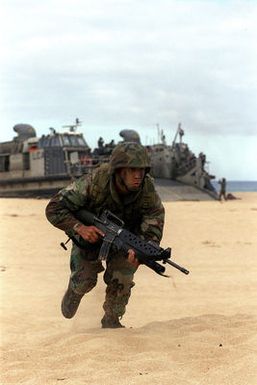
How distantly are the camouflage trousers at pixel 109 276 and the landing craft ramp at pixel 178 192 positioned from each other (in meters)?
18.9

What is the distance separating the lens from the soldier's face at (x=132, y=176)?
3783 mm

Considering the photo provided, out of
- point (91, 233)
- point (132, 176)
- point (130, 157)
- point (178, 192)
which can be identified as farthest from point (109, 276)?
point (178, 192)

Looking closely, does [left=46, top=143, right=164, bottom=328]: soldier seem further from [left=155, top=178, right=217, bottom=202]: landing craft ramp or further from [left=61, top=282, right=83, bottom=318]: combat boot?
[left=155, top=178, right=217, bottom=202]: landing craft ramp

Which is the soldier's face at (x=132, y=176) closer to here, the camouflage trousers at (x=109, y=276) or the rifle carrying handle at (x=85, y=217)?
the rifle carrying handle at (x=85, y=217)

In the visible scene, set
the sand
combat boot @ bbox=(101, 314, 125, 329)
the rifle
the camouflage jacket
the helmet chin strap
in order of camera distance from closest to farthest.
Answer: the sand → the rifle → the helmet chin strap → the camouflage jacket → combat boot @ bbox=(101, 314, 125, 329)

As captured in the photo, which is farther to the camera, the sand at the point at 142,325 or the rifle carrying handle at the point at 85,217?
the rifle carrying handle at the point at 85,217

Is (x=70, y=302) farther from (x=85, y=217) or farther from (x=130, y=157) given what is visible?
(x=130, y=157)

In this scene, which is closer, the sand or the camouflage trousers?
the sand

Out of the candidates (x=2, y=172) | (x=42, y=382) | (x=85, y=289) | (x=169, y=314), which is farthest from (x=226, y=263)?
(x=2, y=172)

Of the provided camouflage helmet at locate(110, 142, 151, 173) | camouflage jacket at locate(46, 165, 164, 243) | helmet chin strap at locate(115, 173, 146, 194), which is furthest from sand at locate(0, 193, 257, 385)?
camouflage helmet at locate(110, 142, 151, 173)

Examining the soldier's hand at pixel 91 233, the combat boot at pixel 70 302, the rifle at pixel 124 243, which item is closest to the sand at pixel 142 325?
the combat boot at pixel 70 302

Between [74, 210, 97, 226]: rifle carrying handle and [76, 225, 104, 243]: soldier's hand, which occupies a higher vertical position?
[74, 210, 97, 226]: rifle carrying handle

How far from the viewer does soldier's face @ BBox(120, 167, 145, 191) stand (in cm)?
378

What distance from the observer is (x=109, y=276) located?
428 cm
